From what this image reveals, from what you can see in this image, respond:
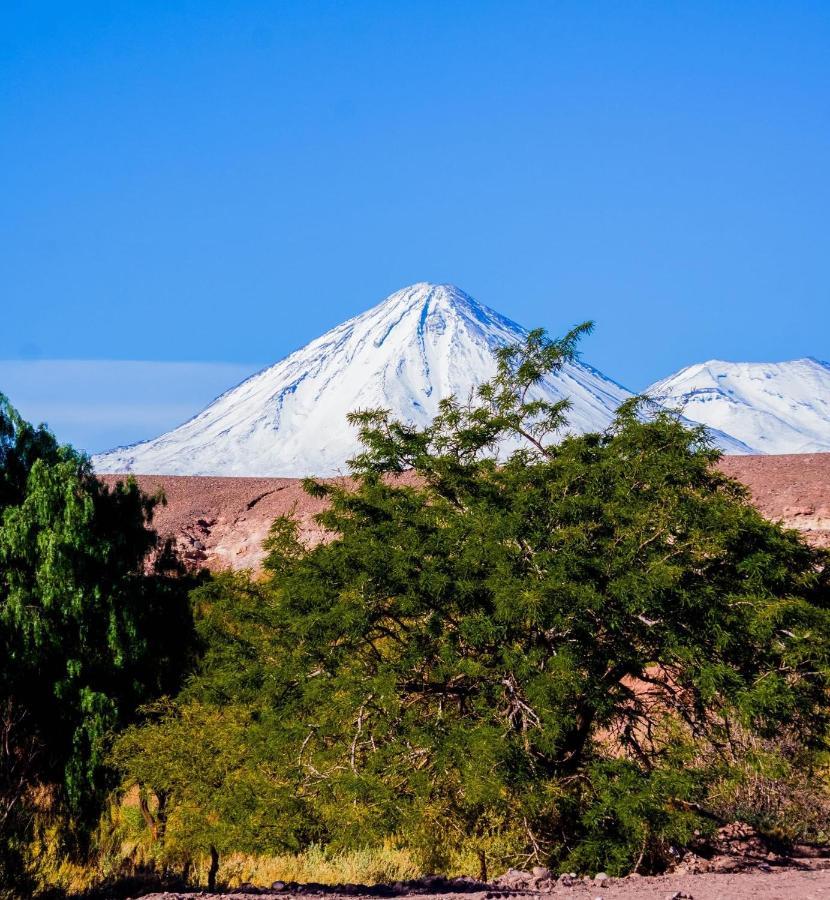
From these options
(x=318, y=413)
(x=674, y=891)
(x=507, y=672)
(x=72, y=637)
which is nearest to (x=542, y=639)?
(x=507, y=672)

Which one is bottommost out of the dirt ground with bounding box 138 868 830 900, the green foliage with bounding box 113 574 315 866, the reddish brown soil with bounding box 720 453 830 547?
the dirt ground with bounding box 138 868 830 900

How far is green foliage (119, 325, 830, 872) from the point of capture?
13070mm

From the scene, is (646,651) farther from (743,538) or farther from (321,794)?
(321,794)

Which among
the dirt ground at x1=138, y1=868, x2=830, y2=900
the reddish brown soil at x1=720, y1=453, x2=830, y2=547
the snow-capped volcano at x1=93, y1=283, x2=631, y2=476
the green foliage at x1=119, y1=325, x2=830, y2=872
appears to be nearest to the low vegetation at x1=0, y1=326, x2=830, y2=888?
the green foliage at x1=119, y1=325, x2=830, y2=872

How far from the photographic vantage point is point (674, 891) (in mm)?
9648

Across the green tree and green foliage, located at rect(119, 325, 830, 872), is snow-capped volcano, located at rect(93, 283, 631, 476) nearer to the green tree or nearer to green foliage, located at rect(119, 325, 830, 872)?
green foliage, located at rect(119, 325, 830, 872)

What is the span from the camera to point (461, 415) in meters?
16.3

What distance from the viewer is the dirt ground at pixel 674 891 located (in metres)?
9.35

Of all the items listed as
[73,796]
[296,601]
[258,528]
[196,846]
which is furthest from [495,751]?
[258,528]

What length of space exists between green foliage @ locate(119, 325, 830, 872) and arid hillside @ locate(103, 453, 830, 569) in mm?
16830

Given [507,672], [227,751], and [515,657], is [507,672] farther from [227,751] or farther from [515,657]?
[227,751]

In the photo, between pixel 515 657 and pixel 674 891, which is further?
pixel 515 657

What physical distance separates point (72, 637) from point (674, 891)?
44.0 ft

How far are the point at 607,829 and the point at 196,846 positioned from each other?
589cm
